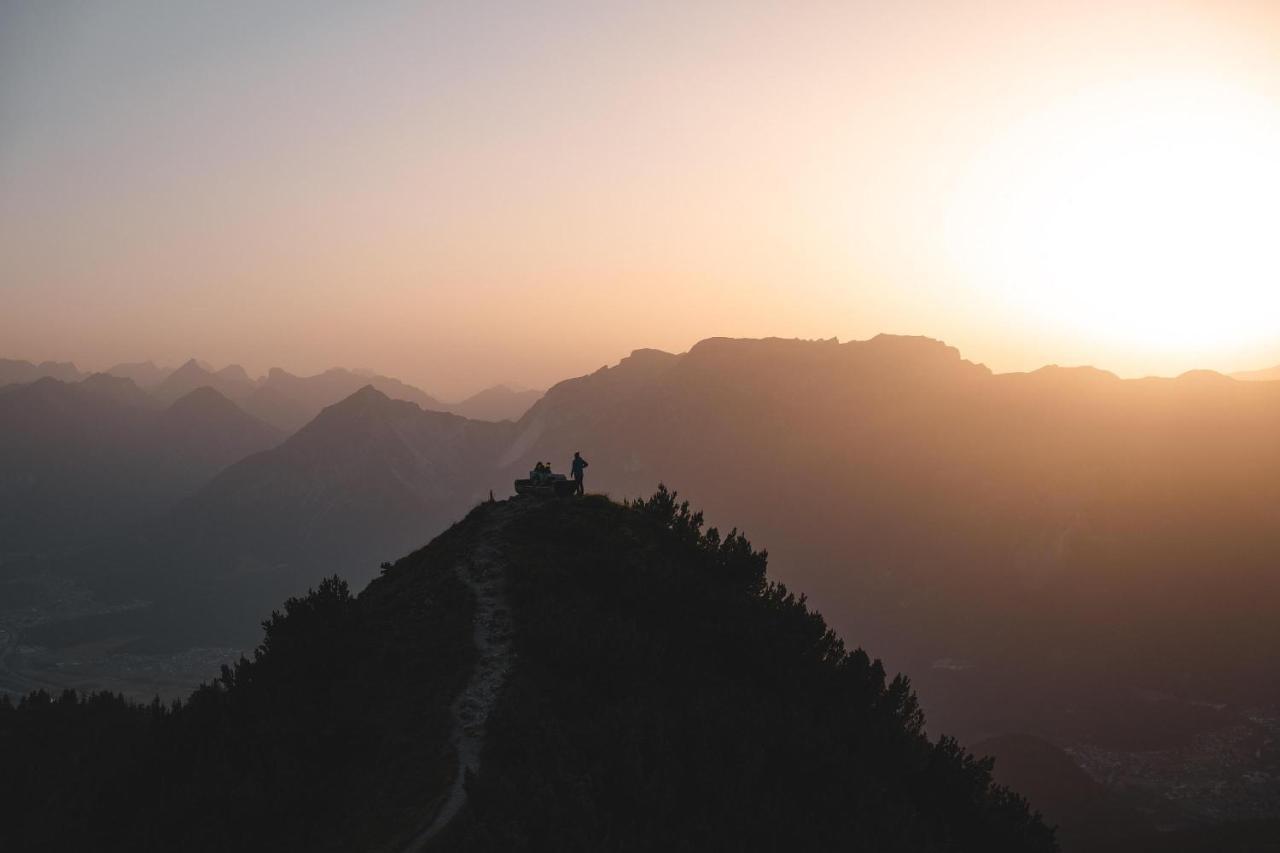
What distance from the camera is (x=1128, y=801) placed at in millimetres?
135375

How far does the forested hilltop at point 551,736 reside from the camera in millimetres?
22062

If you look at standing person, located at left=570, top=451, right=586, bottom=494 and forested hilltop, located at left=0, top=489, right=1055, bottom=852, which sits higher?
standing person, located at left=570, top=451, right=586, bottom=494

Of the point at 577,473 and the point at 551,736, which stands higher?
the point at 577,473

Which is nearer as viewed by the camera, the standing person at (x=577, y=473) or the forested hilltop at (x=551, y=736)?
the forested hilltop at (x=551, y=736)

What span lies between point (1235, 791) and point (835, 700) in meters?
154

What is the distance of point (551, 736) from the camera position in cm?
2431

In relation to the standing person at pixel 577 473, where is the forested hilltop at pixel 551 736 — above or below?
below

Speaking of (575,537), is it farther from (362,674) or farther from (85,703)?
(85,703)

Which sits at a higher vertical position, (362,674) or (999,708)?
(362,674)

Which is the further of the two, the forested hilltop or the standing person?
the standing person

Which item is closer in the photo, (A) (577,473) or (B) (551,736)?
(B) (551,736)

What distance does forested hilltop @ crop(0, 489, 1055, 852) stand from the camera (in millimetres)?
22062

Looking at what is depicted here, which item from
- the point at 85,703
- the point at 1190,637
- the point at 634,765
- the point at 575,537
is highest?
the point at 575,537

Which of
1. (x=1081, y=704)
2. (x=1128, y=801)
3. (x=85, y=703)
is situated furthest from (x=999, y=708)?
(x=85, y=703)
